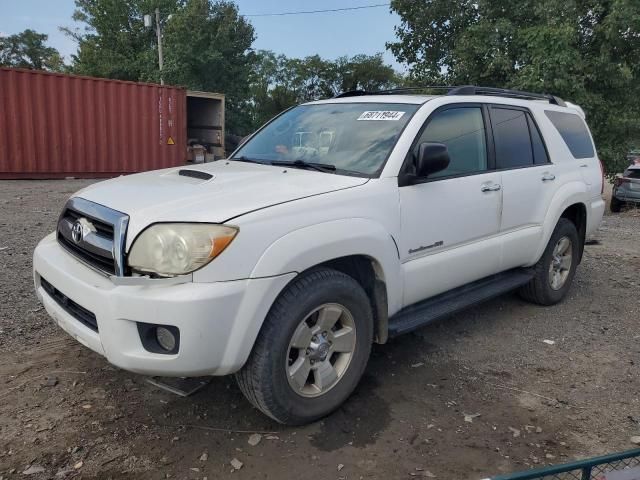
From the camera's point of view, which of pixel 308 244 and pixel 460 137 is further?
pixel 460 137

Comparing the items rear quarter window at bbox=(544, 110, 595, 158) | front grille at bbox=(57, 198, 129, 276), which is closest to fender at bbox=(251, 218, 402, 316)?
front grille at bbox=(57, 198, 129, 276)

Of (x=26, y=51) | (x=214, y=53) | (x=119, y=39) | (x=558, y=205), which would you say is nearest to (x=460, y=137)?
(x=558, y=205)

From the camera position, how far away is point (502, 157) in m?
4.12

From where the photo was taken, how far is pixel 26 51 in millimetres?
52031

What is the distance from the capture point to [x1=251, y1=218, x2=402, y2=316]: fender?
100 inches

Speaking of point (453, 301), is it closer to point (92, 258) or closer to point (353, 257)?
point (353, 257)

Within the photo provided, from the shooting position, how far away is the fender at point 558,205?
450 centimetres

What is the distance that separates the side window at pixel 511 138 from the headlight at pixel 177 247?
2.45 meters

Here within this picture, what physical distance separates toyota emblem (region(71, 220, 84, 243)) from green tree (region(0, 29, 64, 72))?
182ft

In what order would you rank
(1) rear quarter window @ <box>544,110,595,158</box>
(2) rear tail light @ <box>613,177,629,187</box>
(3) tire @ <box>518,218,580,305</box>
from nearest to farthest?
(3) tire @ <box>518,218,580,305</box>, (1) rear quarter window @ <box>544,110,595,158</box>, (2) rear tail light @ <box>613,177,629,187</box>

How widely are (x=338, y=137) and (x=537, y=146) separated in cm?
194

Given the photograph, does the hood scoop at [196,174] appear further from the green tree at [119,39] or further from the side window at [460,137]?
the green tree at [119,39]

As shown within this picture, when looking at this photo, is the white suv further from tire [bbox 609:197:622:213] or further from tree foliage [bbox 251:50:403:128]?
tree foliage [bbox 251:50:403:128]

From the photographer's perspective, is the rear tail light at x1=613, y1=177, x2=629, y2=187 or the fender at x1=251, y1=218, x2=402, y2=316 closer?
the fender at x1=251, y1=218, x2=402, y2=316
